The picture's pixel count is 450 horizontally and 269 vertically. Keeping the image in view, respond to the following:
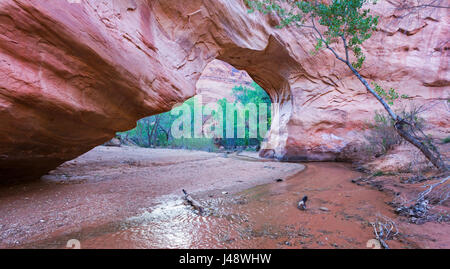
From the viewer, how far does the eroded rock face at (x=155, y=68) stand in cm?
203

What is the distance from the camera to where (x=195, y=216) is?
2.22 metres

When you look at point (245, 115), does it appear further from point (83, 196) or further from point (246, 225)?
point (246, 225)

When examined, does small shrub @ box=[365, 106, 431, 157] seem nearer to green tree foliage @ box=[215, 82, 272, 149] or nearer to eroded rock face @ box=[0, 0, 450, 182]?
eroded rock face @ box=[0, 0, 450, 182]

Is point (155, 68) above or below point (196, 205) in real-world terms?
above

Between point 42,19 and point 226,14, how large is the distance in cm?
471

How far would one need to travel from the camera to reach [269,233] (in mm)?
1811

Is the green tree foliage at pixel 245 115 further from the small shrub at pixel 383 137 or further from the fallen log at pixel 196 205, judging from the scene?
the fallen log at pixel 196 205

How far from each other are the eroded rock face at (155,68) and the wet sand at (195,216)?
2.88 feet

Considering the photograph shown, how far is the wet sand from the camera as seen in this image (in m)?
1.64

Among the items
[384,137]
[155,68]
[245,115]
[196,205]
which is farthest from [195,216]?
[245,115]

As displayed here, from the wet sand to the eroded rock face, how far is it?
2.88 ft

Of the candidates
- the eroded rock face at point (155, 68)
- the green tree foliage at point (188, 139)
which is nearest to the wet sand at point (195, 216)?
the eroded rock face at point (155, 68)

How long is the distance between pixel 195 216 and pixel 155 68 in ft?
8.51
